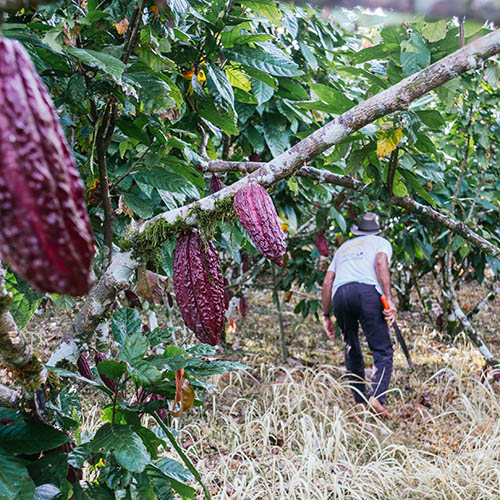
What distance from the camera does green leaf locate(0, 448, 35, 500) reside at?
728mm

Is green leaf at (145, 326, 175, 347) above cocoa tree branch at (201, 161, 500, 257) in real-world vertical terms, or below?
above

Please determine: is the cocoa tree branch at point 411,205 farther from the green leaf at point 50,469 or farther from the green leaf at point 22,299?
the green leaf at point 50,469

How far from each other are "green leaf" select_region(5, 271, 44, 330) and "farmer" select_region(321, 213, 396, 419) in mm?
2662

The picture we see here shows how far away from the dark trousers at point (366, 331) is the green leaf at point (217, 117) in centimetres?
219

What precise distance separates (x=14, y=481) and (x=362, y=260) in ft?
9.54

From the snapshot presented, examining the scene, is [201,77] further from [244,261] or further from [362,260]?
[244,261]

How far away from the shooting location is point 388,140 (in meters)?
1.44

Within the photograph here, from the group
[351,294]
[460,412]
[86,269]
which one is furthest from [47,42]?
[460,412]

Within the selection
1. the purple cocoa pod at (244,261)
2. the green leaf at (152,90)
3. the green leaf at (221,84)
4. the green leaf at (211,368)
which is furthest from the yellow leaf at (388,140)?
the purple cocoa pod at (244,261)

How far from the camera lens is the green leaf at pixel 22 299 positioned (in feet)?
3.21

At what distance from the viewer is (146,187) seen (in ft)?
4.84

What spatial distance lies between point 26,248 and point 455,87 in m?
1.47

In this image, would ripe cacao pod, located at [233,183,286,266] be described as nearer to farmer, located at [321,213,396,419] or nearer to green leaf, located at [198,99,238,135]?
green leaf, located at [198,99,238,135]

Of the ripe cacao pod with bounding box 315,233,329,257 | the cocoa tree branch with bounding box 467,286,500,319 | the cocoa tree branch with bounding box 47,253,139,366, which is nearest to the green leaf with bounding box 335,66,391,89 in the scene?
the cocoa tree branch with bounding box 47,253,139,366
